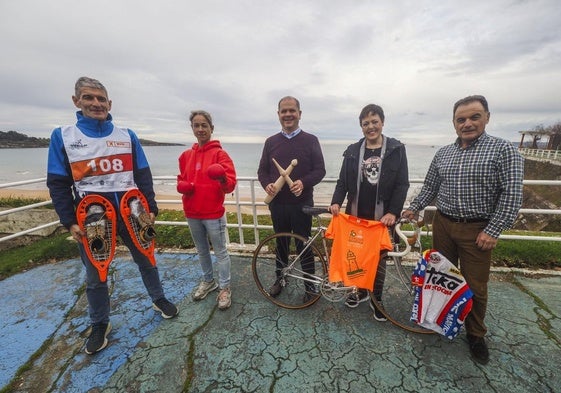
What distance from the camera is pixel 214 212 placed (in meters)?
2.80

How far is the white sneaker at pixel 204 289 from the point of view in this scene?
3.13 m

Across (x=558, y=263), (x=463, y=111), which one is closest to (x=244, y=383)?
(x=463, y=111)

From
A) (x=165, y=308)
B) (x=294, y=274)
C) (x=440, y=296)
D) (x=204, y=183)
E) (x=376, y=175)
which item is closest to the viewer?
(x=440, y=296)

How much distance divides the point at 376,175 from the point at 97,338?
125 inches

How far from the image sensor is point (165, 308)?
9.34 ft

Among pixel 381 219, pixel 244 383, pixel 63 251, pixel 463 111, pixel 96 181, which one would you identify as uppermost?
pixel 463 111

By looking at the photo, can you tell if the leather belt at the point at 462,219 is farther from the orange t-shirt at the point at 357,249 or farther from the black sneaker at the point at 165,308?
the black sneaker at the point at 165,308

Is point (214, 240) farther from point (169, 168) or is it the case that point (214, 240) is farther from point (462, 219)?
point (169, 168)

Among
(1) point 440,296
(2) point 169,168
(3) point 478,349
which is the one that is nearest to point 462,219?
(1) point 440,296

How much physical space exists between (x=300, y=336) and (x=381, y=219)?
1.44 metres

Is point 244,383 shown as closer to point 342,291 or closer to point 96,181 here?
point 342,291

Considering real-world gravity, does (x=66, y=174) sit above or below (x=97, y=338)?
above

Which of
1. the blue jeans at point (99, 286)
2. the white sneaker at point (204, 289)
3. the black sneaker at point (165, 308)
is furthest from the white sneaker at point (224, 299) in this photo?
the blue jeans at point (99, 286)

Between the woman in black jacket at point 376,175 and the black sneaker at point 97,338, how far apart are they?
261 cm
